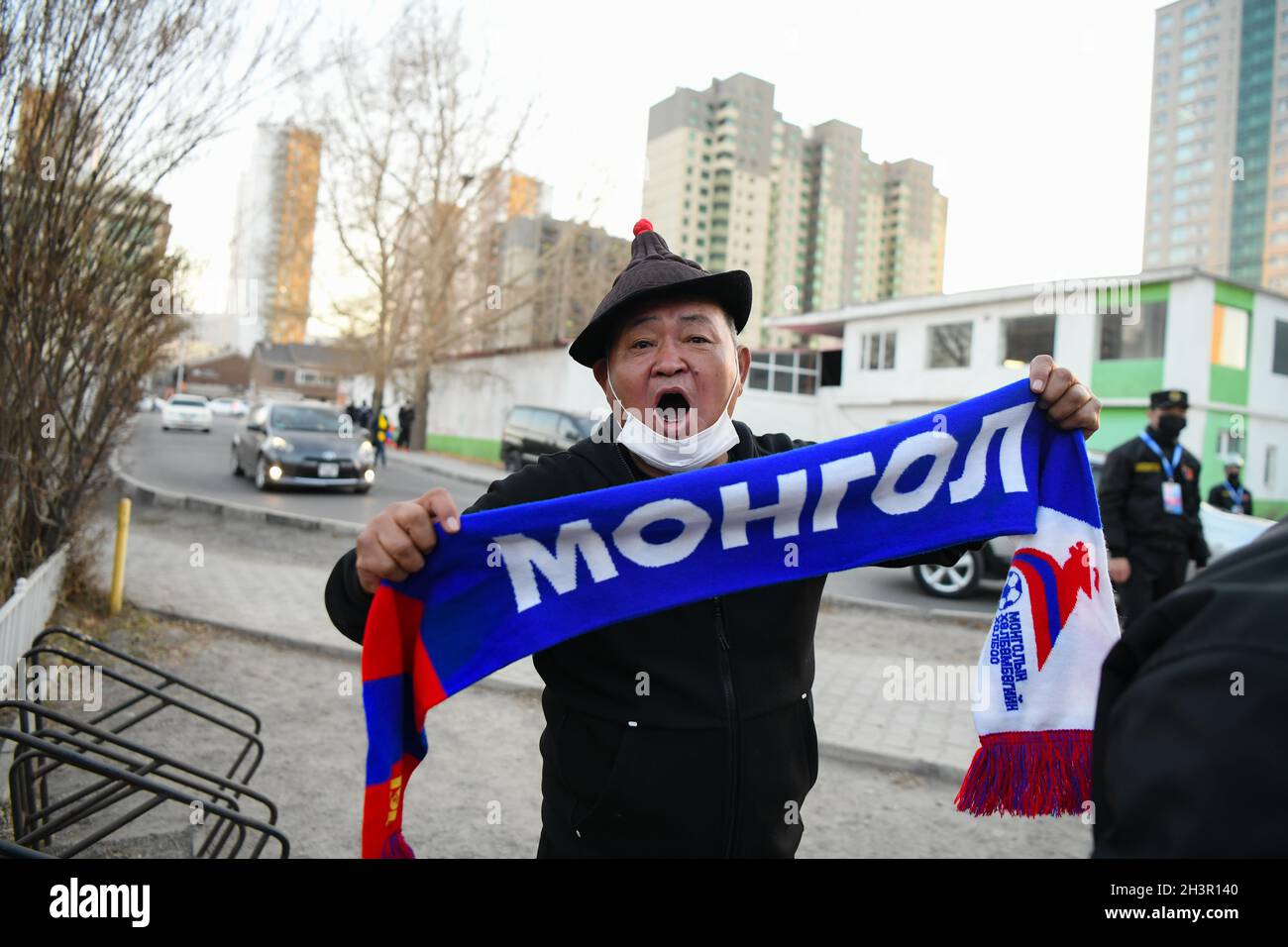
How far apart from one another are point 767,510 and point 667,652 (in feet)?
1.49

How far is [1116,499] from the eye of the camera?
659 centimetres

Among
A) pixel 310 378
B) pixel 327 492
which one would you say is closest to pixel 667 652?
pixel 327 492

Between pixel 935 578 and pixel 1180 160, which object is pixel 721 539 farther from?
pixel 1180 160

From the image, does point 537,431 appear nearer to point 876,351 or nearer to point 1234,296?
point 876,351

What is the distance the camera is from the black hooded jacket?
180 centimetres

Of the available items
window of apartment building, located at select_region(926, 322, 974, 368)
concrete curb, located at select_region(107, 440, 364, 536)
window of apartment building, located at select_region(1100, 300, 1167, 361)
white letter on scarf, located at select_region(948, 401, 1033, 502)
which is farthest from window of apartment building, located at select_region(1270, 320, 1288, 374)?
white letter on scarf, located at select_region(948, 401, 1033, 502)

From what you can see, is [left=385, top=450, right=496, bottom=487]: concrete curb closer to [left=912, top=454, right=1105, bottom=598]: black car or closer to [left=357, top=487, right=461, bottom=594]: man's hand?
[left=912, top=454, right=1105, bottom=598]: black car

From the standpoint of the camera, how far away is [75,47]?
17.7 ft

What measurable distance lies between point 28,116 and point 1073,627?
6.39 m

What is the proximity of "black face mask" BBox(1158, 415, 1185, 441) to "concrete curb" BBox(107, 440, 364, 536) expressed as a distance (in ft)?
33.7

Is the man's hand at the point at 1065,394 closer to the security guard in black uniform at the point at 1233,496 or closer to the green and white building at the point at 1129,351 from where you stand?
the security guard in black uniform at the point at 1233,496

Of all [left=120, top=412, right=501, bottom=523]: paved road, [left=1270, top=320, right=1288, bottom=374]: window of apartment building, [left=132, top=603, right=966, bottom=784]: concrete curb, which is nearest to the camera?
[left=132, top=603, right=966, bottom=784]: concrete curb

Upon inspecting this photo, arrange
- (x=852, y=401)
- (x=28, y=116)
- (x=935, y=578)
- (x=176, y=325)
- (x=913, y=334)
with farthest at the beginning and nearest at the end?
(x=852, y=401) → (x=913, y=334) → (x=935, y=578) → (x=176, y=325) → (x=28, y=116)
